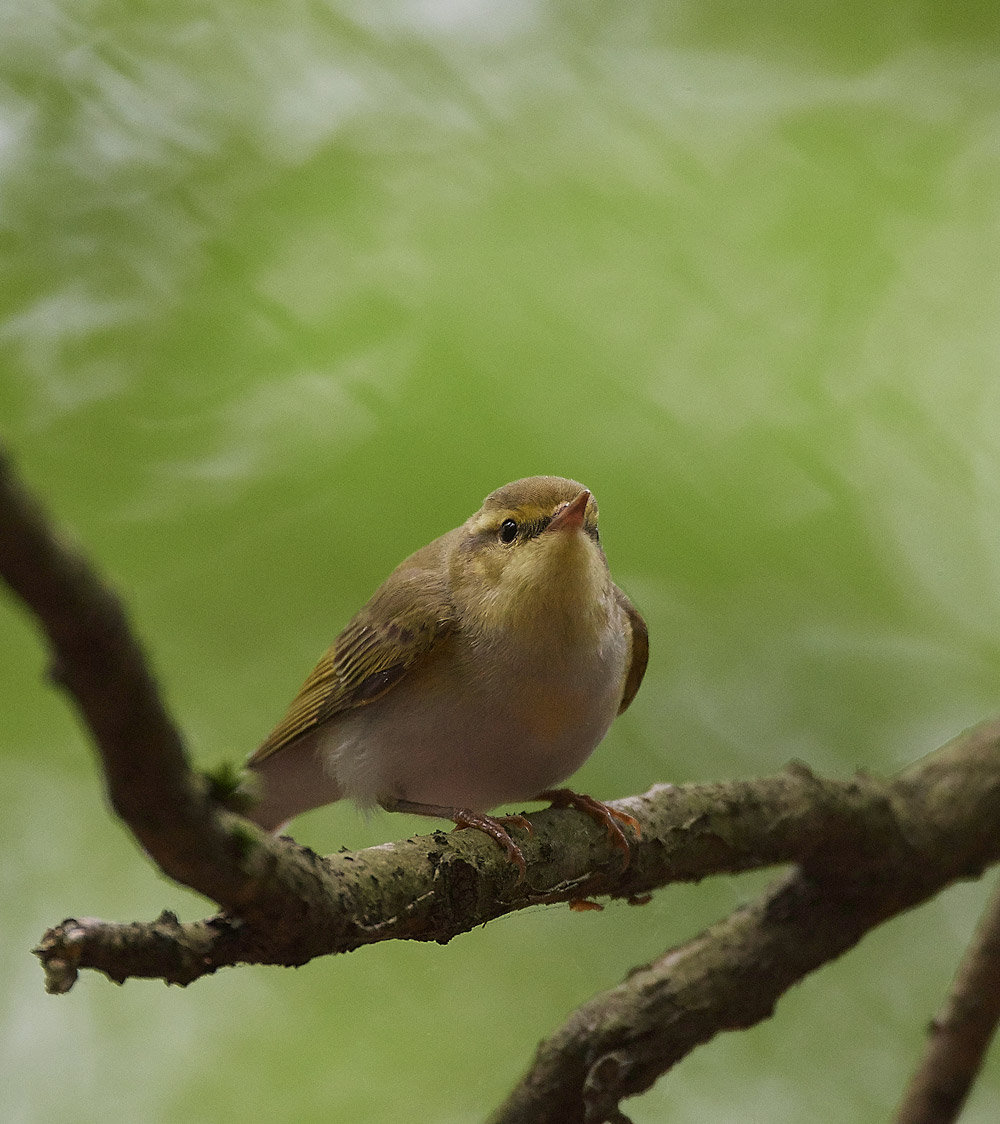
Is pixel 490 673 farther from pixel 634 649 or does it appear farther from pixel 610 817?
pixel 634 649

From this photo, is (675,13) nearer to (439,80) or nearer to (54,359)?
(439,80)

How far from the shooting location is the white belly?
264 centimetres

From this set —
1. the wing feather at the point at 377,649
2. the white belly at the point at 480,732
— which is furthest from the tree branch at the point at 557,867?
the wing feather at the point at 377,649

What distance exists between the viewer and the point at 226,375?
348cm

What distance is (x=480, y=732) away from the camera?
2.65 metres

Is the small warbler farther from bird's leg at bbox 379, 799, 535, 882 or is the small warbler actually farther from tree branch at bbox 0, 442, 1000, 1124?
tree branch at bbox 0, 442, 1000, 1124

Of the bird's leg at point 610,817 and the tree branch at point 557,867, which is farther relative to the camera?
the bird's leg at point 610,817

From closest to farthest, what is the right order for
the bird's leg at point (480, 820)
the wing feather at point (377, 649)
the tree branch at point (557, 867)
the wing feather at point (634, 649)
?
the tree branch at point (557, 867)
the bird's leg at point (480, 820)
the wing feather at point (377, 649)
the wing feather at point (634, 649)

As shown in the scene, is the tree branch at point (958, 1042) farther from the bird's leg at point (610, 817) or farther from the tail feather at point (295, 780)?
the tail feather at point (295, 780)

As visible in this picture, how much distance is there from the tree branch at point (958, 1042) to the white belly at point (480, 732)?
4.47 feet

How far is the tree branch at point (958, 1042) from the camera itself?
3047mm

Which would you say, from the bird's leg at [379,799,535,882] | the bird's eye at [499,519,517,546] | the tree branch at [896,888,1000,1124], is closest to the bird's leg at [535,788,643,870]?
the bird's leg at [379,799,535,882]

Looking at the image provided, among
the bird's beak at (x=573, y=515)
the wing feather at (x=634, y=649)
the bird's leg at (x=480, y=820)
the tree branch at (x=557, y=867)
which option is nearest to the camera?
the tree branch at (x=557, y=867)

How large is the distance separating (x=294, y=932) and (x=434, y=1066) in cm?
203
